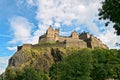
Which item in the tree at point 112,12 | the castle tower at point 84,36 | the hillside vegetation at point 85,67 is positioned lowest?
the hillside vegetation at point 85,67

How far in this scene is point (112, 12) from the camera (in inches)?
727

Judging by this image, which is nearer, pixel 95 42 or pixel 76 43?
pixel 76 43

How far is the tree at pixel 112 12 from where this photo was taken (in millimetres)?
18297

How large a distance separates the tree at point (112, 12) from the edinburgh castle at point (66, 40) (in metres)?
115

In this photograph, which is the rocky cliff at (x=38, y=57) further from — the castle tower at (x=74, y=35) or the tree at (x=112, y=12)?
the tree at (x=112, y=12)

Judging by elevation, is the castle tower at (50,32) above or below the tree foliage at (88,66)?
above

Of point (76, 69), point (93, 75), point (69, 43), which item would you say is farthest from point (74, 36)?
point (76, 69)

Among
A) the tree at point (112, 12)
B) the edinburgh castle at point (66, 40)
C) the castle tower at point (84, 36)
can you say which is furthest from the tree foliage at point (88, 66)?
the castle tower at point (84, 36)

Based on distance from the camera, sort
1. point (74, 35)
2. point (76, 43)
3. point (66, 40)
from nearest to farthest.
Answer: point (66, 40), point (76, 43), point (74, 35)

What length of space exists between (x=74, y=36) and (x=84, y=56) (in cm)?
9119

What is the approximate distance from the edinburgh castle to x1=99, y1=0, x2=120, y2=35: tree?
376 ft

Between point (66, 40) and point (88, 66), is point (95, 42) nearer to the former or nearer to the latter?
point (66, 40)

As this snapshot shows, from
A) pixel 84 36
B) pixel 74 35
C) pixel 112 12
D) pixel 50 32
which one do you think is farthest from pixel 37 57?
pixel 112 12

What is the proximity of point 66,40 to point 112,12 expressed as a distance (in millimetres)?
117924
